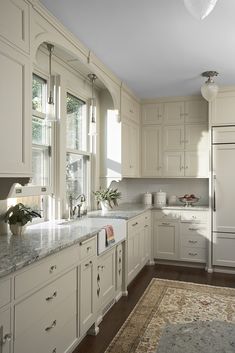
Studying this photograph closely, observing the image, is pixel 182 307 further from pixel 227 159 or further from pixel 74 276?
pixel 227 159

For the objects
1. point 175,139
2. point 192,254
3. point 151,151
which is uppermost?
point 175,139

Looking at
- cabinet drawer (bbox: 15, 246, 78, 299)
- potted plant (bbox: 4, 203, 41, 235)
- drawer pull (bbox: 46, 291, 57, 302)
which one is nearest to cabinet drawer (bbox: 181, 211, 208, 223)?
cabinet drawer (bbox: 15, 246, 78, 299)

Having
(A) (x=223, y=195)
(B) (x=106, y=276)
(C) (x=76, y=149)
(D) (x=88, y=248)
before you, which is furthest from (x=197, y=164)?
(D) (x=88, y=248)

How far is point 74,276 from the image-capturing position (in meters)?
2.28

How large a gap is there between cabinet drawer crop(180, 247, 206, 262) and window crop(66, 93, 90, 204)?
177cm

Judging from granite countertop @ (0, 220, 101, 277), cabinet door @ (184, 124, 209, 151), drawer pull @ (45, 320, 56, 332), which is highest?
cabinet door @ (184, 124, 209, 151)

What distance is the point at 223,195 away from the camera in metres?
4.31

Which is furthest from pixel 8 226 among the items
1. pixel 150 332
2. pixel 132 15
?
pixel 132 15

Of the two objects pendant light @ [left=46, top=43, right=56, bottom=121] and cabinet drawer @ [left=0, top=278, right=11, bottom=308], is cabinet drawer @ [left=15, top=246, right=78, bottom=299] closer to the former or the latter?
cabinet drawer @ [left=0, top=278, right=11, bottom=308]

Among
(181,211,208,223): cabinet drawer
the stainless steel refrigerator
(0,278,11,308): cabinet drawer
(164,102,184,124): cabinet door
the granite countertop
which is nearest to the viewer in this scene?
(0,278,11,308): cabinet drawer

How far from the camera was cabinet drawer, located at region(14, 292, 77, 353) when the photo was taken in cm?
170

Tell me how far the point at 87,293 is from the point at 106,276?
1.71 ft

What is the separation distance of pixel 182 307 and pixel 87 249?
54.9 inches

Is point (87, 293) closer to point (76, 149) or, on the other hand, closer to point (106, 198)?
point (106, 198)
